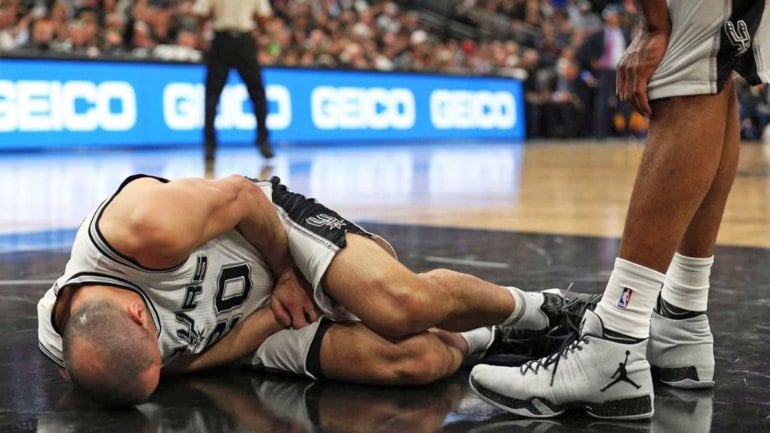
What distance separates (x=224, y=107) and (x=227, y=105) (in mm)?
34

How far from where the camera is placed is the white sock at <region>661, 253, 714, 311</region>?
2.11 metres

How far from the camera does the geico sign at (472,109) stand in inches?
500

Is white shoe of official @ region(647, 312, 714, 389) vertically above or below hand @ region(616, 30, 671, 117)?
below

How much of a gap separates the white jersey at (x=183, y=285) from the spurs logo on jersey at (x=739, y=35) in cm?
96

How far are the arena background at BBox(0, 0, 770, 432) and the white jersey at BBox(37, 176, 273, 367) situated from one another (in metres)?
0.11

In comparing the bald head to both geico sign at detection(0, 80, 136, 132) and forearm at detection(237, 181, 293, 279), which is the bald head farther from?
geico sign at detection(0, 80, 136, 132)

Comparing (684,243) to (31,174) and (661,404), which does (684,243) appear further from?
(31,174)

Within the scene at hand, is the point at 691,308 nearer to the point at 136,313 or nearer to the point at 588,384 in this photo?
the point at 588,384

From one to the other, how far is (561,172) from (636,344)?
616cm

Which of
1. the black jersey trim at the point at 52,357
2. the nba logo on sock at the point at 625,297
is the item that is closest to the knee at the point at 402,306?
the nba logo on sock at the point at 625,297

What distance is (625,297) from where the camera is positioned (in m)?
1.90

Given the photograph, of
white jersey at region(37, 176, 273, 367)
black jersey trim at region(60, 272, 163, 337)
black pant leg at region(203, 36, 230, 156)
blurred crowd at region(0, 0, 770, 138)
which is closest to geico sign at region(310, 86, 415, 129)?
blurred crowd at region(0, 0, 770, 138)

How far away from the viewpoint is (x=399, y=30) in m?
15.1

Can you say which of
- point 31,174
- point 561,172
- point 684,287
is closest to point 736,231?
point 684,287
